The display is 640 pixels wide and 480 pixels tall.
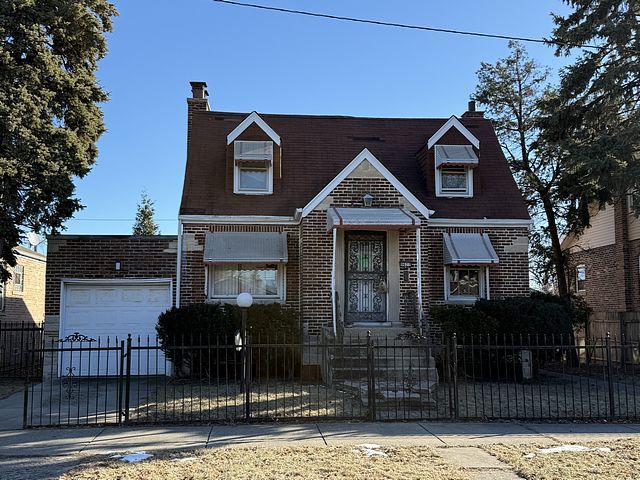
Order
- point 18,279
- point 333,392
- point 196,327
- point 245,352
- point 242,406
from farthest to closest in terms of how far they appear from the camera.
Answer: point 18,279 → point 196,327 → point 333,392 → point 242,406 → point 245,352

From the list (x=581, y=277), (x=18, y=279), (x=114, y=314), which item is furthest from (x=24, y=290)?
(x=581, y=277)

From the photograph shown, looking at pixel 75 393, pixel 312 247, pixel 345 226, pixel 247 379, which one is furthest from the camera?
pixel 312 247

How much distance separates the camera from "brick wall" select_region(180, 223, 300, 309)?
49.9 feet

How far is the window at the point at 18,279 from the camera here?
2250 cm

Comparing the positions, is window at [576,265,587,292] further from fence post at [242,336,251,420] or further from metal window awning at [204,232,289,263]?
fence post at [242,336,251,420]

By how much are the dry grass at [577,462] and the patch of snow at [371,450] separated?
1.38 metres

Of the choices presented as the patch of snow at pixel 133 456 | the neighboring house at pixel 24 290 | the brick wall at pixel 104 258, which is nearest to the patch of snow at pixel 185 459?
the patch of snow at pixel 133 456

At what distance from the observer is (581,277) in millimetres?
25000

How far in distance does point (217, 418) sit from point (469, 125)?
43.5 ft

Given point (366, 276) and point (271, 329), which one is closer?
point (271, 329)

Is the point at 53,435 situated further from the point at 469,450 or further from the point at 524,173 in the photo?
the point at 524,173

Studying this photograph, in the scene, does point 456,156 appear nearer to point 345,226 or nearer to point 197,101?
point 345,226

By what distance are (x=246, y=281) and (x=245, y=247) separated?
999 millimetres

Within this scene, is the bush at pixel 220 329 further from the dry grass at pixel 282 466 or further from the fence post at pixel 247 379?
the dry grass at pixel 282 466
